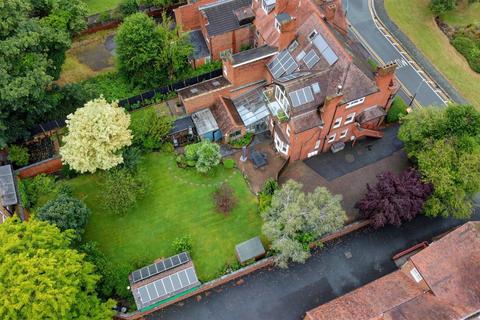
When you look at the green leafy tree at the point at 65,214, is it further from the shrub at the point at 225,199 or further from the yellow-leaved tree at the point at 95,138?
the shrub at the point at 225,199

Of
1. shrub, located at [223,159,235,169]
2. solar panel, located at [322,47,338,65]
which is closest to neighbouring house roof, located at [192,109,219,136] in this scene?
shrub, located at [223,159,235,169]

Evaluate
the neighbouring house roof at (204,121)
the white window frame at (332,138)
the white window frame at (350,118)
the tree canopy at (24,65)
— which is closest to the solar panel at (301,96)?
the white window frame at (350,118)

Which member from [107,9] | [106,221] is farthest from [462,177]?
[107,9]

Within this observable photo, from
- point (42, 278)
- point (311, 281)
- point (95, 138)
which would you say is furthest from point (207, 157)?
point (42, 278)

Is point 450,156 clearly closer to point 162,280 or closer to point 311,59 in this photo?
point 311,59

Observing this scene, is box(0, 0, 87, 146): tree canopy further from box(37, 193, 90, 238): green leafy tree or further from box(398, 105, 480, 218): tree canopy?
box(398, 105, 480, 218): tree canopy

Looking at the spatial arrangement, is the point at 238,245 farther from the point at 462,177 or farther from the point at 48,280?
the point at 462,177
